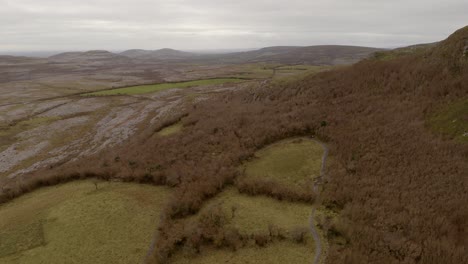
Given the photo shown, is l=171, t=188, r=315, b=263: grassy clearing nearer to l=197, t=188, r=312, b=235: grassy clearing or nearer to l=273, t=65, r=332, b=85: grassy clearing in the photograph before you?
l=197, t=188, r=312, b=235: grassy clearing

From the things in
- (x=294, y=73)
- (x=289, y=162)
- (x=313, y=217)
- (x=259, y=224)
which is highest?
(x=294, y=73)

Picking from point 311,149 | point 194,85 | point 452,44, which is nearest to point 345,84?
point 452,44

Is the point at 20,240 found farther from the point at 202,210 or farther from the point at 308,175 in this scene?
the point at 308,175

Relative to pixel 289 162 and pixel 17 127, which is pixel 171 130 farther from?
pixel 17 127

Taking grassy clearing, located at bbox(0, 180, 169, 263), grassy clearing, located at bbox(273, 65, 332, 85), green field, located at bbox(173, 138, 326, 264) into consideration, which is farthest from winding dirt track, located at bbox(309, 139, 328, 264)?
grassy clearing, located at bbox(273, 65, 332, 85)

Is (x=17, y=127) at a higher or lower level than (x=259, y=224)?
lower

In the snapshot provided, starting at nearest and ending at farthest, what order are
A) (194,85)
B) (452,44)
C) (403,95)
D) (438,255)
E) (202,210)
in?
(438,255)
(202,210)
(403,95)
(452,44)
(194,85)

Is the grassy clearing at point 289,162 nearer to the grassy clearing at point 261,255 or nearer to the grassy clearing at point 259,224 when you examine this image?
the grassy clearing at point 259,224

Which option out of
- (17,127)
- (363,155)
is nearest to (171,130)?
(363,155)
